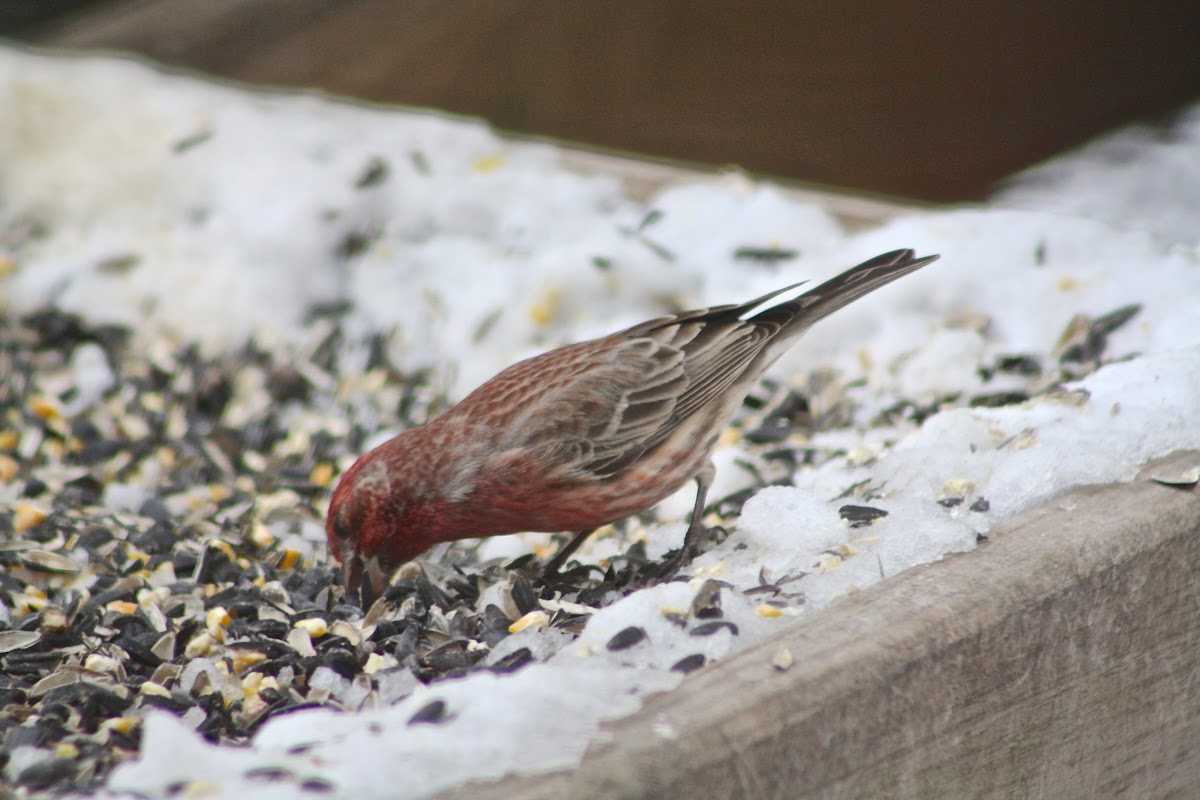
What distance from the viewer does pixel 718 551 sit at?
298 cm

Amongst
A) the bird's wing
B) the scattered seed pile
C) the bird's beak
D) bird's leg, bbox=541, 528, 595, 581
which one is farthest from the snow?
the bird's beak

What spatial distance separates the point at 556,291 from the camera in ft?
15.8

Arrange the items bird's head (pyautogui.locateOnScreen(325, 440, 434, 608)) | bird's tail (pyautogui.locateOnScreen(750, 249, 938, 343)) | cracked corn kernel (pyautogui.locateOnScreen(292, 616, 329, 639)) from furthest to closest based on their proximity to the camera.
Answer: bird's tail (pyautogui.locateOnScreen(750, 249, 938, 343)) < bird's head (pyautogui.locateOnScreen(325, 440, 434, 608)) < cracked corn kernel (pyautogui.locateOnScreen(292, 616, 329, 639))

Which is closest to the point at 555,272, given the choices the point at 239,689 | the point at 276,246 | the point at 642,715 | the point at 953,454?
the point at 276,246

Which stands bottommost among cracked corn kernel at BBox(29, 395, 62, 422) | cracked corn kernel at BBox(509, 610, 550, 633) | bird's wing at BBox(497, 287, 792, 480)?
cracked corn kernel at BBox(29, 395, 62, 422)

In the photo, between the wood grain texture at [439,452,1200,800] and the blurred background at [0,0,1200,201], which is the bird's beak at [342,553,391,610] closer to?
the wood grain texture at [439,452,1200,800]

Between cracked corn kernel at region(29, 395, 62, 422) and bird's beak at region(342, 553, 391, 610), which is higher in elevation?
bird's beak at region(342, 553, 391, 610)

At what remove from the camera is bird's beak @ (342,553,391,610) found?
3.19 metres

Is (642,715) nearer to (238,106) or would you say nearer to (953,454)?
(953,454)

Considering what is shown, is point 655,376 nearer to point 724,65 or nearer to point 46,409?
point 46,409

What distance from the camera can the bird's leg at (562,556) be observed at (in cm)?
325

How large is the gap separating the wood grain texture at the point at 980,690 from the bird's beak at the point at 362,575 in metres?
1.23

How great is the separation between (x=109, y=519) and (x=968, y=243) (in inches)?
117

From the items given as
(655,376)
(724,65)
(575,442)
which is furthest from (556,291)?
(724,65)
